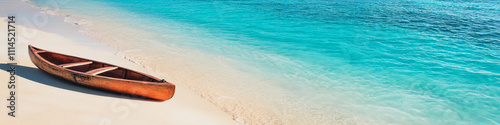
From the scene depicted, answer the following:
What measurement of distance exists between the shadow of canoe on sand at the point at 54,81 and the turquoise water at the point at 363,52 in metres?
3.74

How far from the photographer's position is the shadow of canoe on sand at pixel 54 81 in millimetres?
6012

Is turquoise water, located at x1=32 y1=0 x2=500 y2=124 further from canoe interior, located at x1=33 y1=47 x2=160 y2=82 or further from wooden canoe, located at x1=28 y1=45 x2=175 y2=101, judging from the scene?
canoe interior, located at x1=33 y1=47 x2=160 y2=82

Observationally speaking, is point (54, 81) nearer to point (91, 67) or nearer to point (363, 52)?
point (91, 67)

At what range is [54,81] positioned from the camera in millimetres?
6375

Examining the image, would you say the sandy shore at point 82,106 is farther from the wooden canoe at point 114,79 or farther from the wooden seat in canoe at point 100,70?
the wooden seat in canoe at point 100,70

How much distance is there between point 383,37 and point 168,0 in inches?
819

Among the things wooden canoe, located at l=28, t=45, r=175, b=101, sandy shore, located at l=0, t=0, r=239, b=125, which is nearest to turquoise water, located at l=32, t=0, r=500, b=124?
sandy shore, located at l=0, t=0, r=239, b=125

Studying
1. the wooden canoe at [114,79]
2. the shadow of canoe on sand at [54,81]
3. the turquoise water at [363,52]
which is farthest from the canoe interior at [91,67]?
the turquoise water at [363,52]

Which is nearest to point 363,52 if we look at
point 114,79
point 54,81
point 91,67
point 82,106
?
point 114,79

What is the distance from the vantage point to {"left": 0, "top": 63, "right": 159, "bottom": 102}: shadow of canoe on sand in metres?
6.01

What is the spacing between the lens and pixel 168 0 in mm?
28766

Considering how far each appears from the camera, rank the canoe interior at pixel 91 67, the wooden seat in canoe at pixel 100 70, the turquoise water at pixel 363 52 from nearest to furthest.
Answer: the wooden seat in canoe at pixel 100 70
the canoe interior at pixel 91 67
the turquoise water at pixel 363 52

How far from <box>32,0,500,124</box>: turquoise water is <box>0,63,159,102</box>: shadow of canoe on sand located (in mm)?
3737

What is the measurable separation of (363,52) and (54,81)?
10.9 metres
